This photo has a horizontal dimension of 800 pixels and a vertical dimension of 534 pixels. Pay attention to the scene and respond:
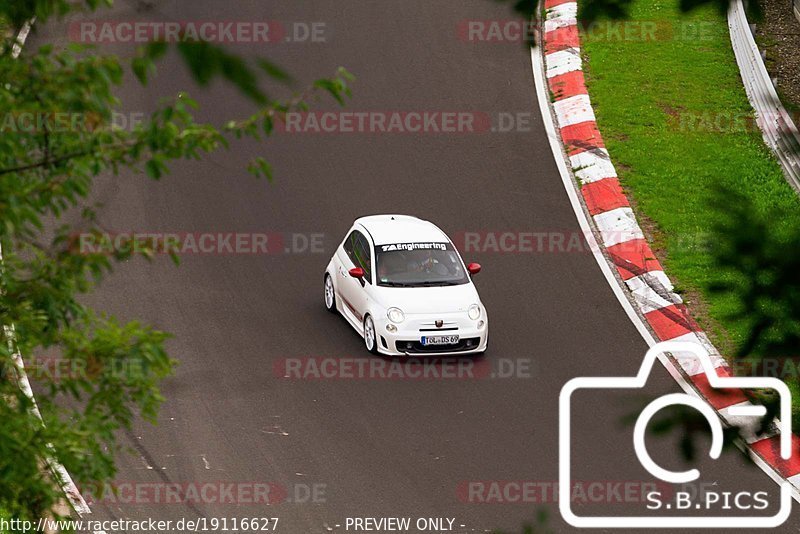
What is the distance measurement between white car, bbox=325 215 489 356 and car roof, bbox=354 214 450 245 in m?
0.01

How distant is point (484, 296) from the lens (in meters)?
15.6

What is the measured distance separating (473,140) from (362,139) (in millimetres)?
→ 1798

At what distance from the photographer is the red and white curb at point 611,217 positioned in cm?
1377

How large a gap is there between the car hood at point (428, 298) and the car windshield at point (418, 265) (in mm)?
136

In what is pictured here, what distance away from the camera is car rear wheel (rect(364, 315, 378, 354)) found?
46.8 ft

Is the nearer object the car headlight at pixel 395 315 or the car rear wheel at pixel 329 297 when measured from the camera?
the car headlight at pixel 395 315

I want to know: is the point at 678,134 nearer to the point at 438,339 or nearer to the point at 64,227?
the point at 438,339

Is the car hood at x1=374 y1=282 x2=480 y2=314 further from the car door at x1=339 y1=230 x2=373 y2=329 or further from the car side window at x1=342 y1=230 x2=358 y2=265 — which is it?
the car side window at x1=342 y1=230 x2=358 y2=265

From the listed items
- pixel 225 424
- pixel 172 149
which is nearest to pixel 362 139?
pixel 225 424

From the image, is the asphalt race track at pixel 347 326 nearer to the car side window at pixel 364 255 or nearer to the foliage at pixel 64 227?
the car side window at pixel 364 255

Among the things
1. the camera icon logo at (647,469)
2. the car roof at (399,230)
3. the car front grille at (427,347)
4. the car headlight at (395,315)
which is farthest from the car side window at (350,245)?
the camera icon logo at (647,469)

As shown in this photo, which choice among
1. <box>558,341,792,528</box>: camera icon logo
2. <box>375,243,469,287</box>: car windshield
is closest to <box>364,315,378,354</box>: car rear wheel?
<box>375,243,469,287</box>: car windshield

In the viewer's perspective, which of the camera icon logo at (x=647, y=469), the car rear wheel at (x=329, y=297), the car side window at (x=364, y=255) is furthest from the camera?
the car rear wheel at (x=329, y=297)

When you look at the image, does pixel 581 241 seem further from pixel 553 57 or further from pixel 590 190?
pixel 553 57
